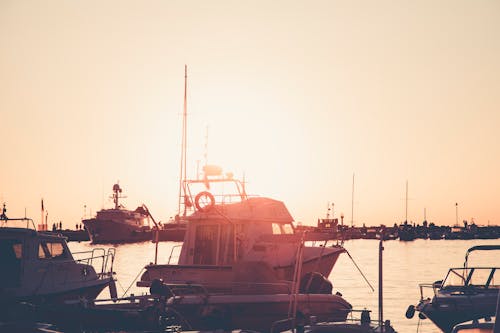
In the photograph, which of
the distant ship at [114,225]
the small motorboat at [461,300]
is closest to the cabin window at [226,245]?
the small motorboat at [461,300]

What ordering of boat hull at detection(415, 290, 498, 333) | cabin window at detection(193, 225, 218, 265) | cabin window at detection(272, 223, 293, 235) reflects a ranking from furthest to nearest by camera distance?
cabin window at detection(272, 223, 293, 235)
cabin window at detection(193, 225, 218, 265)
boat hull at detection(415, 290, 498, 333)

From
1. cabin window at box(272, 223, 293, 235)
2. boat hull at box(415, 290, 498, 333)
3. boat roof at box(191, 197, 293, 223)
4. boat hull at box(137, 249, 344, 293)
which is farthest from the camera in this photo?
cabin window at box(272, 223, 293, 235)

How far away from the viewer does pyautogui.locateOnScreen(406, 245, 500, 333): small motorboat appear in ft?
70.0

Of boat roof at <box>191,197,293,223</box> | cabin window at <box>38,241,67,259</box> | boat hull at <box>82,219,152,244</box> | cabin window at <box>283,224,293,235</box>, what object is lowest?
boat hull at <box>82,219,152,244</box>

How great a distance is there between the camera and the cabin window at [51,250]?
75.6 feet

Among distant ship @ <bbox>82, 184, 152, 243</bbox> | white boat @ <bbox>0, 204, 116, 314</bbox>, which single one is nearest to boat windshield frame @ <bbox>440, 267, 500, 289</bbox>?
white boat @ <bbox>0, 204, 116, 314</bbox>

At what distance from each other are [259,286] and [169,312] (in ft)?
12.9

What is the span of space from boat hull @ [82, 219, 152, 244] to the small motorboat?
394 feet

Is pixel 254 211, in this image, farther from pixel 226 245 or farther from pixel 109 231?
pixel 109 231

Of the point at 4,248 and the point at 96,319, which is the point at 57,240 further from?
the point at 96,319

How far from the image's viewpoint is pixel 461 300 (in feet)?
71.3

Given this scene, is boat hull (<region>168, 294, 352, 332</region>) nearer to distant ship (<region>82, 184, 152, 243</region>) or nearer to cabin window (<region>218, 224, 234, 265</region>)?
cabin window (<region>218, 224, 234, 265</region>)

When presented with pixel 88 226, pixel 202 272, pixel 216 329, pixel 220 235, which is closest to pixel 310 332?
pixel 216 329

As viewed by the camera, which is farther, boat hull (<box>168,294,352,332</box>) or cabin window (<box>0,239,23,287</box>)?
cabin window (<box>0,239,23,287</box>)
